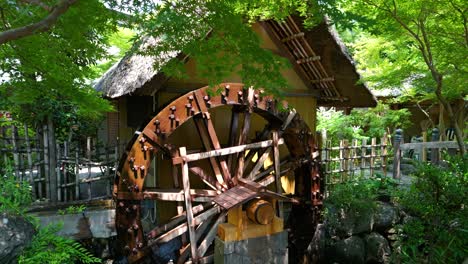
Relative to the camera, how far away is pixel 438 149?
7816 mm

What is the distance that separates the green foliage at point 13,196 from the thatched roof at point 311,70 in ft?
5.96

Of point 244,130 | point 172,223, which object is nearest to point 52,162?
point 172,223

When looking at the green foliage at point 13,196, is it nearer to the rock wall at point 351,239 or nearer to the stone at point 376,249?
the rock wall at point 351,239

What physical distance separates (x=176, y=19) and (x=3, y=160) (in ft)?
12.7

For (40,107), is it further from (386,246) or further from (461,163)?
(386,246)

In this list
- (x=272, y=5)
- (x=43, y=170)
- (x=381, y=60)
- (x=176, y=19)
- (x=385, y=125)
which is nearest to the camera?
(x=176, y=19)

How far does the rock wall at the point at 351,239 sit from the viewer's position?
6.44 metres

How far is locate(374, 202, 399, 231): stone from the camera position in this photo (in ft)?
22.4

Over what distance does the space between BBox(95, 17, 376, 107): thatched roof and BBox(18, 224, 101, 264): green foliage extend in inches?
83.3

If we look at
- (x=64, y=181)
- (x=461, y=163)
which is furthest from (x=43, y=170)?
(x=461, y=163)

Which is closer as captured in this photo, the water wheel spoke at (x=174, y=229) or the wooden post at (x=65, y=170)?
the water wheel spoke at (x=174, y=229)

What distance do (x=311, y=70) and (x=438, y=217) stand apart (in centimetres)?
350

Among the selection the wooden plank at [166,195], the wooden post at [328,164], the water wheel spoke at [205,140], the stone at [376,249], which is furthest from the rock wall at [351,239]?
the wooden plank at [166,195]

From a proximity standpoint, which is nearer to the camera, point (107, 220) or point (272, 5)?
point (272, 5)
